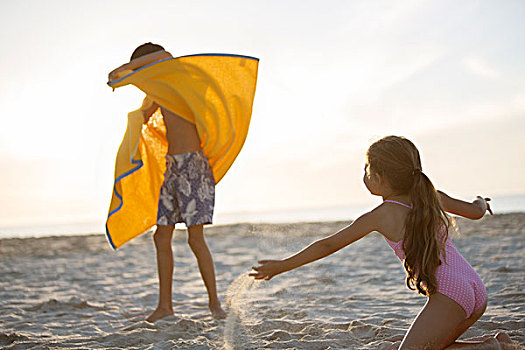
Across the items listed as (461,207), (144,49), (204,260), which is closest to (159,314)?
(204,260)

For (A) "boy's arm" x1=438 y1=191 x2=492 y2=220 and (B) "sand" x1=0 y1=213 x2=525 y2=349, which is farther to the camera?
(B) "sand" x1=0 y1=213 x2=525 y2=349

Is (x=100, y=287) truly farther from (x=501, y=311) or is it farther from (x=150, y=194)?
(x=501, y=311)

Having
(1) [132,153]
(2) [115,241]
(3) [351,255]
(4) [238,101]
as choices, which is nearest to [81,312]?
(2) [115,241]

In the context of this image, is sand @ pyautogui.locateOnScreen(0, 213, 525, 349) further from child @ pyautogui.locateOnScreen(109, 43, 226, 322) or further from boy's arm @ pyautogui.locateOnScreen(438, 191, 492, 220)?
boy's arm @ pyautogui.locateOnScreen(438, 191, 492, 220)

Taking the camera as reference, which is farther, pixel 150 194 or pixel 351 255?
pixel 351 255

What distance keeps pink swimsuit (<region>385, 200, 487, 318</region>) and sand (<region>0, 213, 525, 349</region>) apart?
0.45m

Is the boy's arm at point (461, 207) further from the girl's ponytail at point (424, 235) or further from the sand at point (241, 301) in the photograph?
the sand at point (241, 301)

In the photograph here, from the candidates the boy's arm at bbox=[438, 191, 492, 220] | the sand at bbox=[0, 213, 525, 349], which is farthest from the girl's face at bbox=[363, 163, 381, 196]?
the sand at bbox=[0, 213, 525, 349]

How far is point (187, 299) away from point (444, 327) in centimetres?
252

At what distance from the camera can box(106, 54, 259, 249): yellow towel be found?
12.1ft

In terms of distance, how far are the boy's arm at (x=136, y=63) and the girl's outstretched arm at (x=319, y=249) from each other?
2.09 metres

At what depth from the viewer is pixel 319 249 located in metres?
2.19

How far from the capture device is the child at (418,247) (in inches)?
85.9

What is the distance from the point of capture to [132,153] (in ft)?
11.9
